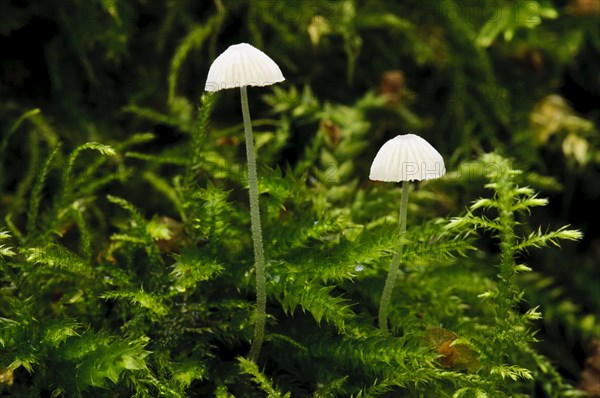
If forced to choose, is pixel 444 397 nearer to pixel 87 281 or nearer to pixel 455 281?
pixel 455 281

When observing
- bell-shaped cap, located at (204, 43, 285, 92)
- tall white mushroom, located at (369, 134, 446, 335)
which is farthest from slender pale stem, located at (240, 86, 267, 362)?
tall white mushroom, located at (369, 134, 446, 335)

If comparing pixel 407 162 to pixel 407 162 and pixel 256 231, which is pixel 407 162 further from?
pixel 256 231

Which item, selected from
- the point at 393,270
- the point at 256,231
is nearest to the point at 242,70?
the point at 256,231

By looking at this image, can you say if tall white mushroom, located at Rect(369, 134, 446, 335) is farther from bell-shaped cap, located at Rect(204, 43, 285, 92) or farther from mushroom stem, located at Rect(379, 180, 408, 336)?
bell-shaped cap, located at Rect(204, 43, 285, 92)

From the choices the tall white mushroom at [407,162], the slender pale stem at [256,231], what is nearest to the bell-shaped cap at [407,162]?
the tall white mushroom at [407,162]

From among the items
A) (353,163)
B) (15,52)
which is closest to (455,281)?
(353,163)

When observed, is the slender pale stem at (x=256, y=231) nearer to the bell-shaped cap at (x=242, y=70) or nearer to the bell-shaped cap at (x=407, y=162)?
the bell-shaped cap at (x=242, y=70)
